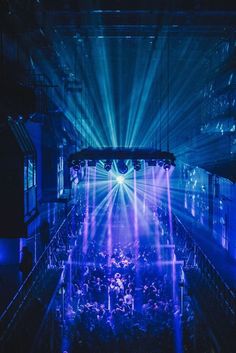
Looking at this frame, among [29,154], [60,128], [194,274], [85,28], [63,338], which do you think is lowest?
[63,338]

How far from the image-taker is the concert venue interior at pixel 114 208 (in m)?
8.40

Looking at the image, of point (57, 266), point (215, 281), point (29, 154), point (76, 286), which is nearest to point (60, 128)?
point (29, 154)

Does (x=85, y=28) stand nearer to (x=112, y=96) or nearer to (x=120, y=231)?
(x=120, y=231)

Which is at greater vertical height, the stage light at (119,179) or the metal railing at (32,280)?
the stage light at (119,179)

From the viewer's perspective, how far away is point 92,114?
26.8m

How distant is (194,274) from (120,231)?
7.93 m

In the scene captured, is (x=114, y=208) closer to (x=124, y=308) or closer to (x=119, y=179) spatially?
(x=119, y=179)

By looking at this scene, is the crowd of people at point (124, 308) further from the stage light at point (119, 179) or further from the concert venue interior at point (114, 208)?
the stage light at point (119, 179)

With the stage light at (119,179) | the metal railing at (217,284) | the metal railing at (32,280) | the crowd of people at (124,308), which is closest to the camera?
the metal railing at (32,280)

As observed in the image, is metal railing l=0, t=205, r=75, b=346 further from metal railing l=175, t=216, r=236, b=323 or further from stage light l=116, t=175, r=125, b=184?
stage light l=116, t=175, r=125, b=184

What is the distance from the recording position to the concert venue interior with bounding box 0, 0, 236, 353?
8.40 meters

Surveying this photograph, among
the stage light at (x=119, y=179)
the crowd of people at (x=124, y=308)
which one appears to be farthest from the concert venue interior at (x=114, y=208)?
the stage light at (x=119, y=179)

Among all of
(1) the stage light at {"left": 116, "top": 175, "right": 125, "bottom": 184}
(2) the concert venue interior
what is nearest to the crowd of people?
(2) the concert venue interior

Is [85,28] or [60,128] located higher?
[85,28]
